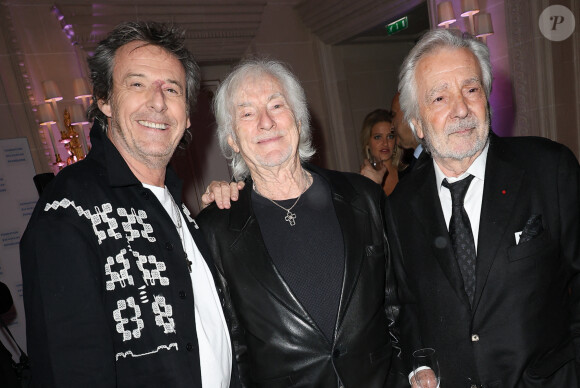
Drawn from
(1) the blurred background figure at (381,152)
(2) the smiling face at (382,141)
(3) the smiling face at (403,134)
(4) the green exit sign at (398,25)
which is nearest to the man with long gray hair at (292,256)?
(3) the smiling face at (403,134)

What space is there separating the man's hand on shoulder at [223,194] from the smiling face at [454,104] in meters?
0.89

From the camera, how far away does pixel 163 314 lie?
4.78ft

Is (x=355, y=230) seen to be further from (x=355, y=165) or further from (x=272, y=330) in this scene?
(x=355, y=165)

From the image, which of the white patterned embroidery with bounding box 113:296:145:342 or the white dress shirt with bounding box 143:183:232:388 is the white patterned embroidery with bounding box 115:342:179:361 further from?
the white dress shirt with bounding box 143:183:232:388

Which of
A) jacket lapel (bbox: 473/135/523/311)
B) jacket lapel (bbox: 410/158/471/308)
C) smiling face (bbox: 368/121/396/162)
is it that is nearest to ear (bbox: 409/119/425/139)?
jacket lapel (bbox: 410/158/471/308)

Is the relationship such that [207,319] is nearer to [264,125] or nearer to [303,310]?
[303,310]

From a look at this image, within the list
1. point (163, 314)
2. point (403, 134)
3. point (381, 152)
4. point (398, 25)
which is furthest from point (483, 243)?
point (398, 25)

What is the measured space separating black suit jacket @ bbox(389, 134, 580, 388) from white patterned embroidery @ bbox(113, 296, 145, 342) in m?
1.12

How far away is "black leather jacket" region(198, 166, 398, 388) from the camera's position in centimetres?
170

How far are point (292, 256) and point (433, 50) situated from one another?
107 cm

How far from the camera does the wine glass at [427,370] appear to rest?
1351mm

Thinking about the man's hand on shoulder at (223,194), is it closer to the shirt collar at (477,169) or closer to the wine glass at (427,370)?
the shirt collar at (477,169)

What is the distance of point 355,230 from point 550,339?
82cm

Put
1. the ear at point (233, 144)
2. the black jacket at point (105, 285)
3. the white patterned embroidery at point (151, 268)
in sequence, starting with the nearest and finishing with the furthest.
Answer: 1. the black jacket at point (105, 285)
2. the white patterned embroidery at point (151, 268)
3. the ear at point (233, 144)
